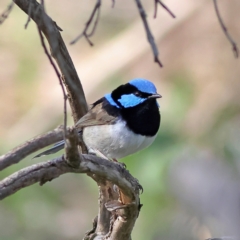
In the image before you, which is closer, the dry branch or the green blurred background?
the dry branch

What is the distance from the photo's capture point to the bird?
5.89 feet

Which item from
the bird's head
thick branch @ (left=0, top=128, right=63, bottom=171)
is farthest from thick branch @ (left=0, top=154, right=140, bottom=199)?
the bird's head

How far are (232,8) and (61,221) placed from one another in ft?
6.53

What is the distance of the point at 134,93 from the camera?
1.85 meters

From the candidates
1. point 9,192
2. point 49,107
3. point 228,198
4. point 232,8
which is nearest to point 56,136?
point 9,192

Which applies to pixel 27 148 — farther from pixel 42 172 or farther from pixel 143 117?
pixel 143 117

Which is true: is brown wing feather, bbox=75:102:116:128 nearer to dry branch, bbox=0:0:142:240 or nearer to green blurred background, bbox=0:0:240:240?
dry branch, bbox=0:0:142:240

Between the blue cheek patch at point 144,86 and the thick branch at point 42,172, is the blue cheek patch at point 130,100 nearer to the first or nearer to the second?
the blue cheek patch at point 144,86

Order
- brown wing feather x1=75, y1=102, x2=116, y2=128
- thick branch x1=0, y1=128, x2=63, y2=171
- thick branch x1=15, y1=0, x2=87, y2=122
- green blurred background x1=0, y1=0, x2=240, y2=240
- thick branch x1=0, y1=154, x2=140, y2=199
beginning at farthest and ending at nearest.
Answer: green blurred background x1=0, y1=0, x2=240, y2=240 → brown wing feather x1=75, y1=102, x2=116, y2=128 → thick branch x1=0, y1=128, x2=63, y2=171 → thick branch x1=15, y1=0, x2=87, y2=122 → thick branch x1=0, y1=154, x2=140, y2=199

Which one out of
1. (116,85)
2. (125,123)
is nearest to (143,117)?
(125,123)

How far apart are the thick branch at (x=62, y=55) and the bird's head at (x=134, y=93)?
26 centimetres

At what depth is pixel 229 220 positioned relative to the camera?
74cm

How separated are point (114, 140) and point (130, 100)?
166mm

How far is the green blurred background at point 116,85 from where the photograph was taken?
9.07ft
